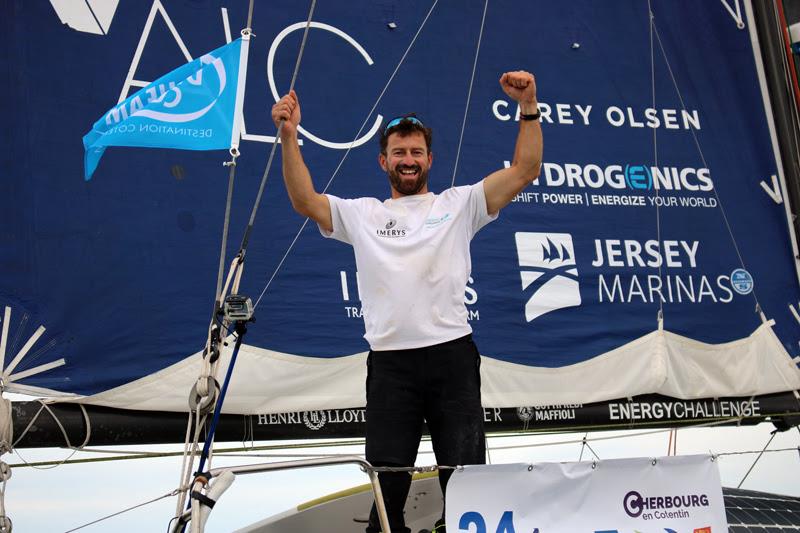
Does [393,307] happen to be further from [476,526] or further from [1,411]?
[1,411]

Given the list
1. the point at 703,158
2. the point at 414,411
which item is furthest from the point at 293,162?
the point at 703,158

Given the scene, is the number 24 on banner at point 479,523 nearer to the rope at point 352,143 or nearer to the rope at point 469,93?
the rope at point 352,143

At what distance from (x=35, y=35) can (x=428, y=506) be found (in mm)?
1968

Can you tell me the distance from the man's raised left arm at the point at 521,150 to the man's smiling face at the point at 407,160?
6.4 inches

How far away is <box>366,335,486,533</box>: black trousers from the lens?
240 cm

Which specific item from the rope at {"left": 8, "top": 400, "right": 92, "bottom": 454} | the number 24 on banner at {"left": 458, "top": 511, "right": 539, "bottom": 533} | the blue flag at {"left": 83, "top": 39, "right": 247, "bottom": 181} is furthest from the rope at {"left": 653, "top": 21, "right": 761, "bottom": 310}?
the rope at {"left": 8, "top": 400, "right": 92, "bottom": 454}

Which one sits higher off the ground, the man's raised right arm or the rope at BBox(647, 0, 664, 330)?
the rope at BBox(647, 0, 664, 330)

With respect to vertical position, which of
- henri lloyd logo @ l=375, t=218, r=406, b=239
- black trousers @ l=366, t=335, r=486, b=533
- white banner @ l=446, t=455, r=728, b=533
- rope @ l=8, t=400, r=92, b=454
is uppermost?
henri lloyd logo @ l=375, t=218, r=406, b=239

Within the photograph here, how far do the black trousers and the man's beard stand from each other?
0.41m

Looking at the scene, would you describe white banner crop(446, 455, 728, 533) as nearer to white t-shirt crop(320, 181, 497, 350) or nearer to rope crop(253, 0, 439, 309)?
white t-shirt crop(320, 181, 497, 350)

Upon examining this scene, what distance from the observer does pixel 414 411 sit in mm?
2424

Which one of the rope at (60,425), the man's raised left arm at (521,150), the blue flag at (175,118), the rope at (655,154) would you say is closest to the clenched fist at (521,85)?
the man's raised left arm at (521,150)

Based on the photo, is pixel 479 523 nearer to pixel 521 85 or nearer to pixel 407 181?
pixel 407 181

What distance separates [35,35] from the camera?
345 centimetres
